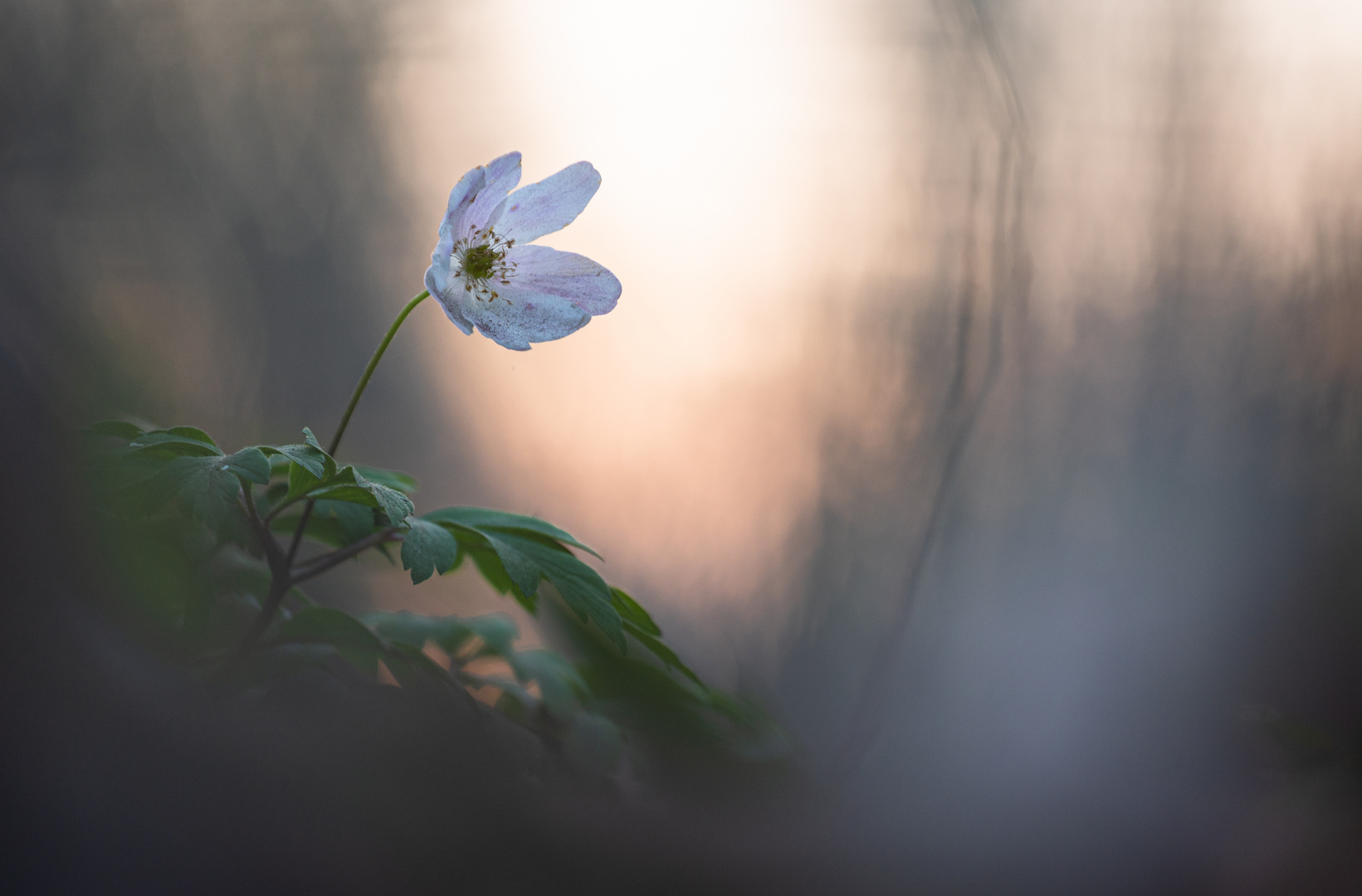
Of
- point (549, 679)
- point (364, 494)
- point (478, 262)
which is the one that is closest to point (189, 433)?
point (364, 494)

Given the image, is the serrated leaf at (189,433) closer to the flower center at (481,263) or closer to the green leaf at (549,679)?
the flower center at (481,263)

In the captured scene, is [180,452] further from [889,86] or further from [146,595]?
[889,86]

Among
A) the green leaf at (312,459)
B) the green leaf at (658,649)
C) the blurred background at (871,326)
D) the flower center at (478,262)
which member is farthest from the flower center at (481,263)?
the blurred background at (871,326)

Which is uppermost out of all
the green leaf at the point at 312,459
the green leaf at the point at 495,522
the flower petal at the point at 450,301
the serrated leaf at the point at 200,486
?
the flower petal at the point at 450,301

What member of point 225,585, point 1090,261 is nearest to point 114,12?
point 225,585

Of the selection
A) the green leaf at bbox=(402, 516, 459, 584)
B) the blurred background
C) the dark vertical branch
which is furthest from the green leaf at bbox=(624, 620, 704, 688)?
the dark vertical branch
